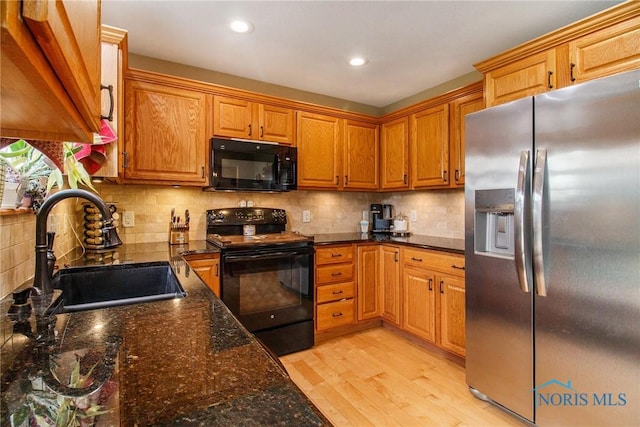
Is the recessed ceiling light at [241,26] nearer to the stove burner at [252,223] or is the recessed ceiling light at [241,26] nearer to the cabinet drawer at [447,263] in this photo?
the stove burner at [252,223]

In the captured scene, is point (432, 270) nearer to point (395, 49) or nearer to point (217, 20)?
point (395, 49)

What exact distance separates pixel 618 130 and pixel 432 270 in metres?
1.48

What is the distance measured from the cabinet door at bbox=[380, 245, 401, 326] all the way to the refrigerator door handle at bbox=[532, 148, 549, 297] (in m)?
1.32

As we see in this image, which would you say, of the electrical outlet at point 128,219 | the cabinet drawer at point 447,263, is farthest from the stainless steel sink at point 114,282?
the cabinet drawer at point 447,263

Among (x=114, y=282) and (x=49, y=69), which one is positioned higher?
(x=49, y=69)

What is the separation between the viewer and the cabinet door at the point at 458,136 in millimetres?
2564

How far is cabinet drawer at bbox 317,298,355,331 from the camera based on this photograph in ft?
9.14

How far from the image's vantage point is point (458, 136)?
2.62 m

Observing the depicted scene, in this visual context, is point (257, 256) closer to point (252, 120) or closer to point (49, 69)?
point (252, 120)

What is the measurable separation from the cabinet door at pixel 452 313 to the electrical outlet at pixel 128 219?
8.34 feet

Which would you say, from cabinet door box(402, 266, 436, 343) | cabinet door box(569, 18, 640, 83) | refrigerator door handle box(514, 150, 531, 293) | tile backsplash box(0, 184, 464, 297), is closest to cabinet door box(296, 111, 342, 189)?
tile backsplash box(0, 184, 464, 297)

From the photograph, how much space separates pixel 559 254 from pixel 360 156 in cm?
211

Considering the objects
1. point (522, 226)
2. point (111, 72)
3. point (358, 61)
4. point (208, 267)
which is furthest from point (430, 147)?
point (111, 72)

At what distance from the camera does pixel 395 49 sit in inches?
93.1
